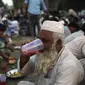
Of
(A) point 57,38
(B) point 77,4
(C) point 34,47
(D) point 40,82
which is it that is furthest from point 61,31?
(B) point 77,4

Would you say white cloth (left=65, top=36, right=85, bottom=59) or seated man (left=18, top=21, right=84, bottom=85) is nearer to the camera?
seated man (left=18, top=21, right=84, bottom=85)

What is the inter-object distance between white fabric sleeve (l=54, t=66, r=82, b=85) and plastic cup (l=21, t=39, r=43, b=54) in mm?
342

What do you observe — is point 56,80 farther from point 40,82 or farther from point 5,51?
point 5,51

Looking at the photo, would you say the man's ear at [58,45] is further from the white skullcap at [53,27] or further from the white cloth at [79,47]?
the white cloth at [79,47]

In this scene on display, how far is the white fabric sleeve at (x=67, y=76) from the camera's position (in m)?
3.04

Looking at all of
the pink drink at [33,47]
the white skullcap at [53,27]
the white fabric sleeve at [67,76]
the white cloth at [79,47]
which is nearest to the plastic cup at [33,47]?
the pink drink at [33,47]

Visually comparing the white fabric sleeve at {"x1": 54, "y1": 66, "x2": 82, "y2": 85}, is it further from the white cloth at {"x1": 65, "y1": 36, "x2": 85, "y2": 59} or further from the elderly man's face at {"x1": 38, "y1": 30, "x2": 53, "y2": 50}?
the white cloth at {"x1": 65, "y1": 36, "x2": 85, "y2": 59}

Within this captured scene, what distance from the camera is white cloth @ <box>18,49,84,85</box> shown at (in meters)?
3.05

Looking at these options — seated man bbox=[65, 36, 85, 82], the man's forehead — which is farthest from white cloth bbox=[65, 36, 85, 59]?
the man's forehead

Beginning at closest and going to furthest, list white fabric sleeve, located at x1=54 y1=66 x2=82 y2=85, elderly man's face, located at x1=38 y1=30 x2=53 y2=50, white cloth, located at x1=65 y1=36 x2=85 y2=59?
1. white fabric sleeve, located at x1=54 y1=66 x2=82 y2=85
2. elderly man's face, located at x1=38 y1=30 x2=53 y2=50
3. white cloth, located at x1=65 y1=36 x2=85 y2=59

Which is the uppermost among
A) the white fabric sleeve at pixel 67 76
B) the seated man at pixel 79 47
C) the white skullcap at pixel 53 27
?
the white skullcap at pixel 53 27

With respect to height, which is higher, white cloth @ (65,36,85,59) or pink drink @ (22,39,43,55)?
pink drink @ (22,39,43,55)

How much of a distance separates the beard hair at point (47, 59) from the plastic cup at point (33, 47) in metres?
0.08

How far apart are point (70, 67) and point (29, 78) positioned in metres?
2.82
